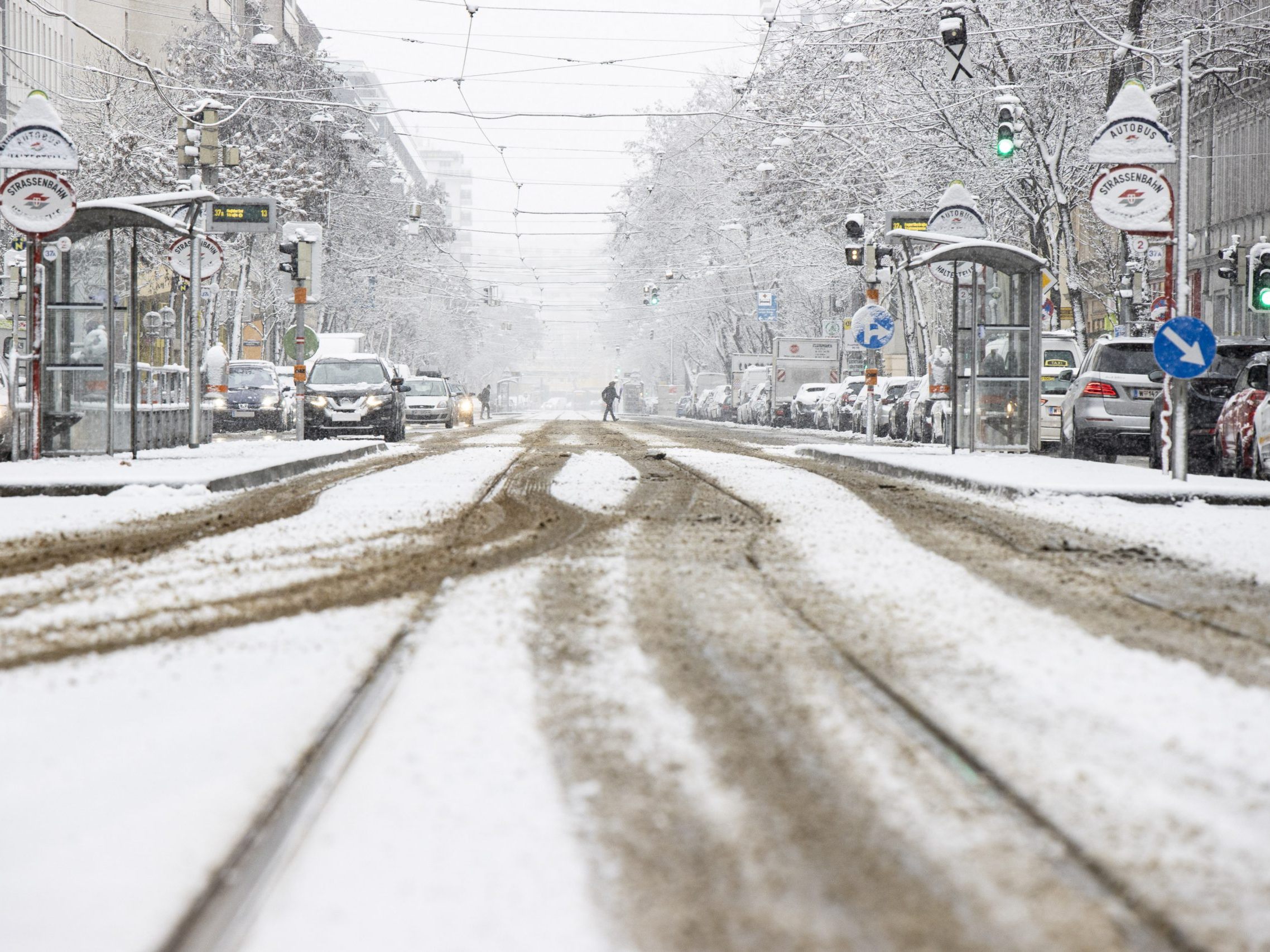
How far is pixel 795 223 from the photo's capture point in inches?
2009

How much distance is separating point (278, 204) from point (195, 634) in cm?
1849

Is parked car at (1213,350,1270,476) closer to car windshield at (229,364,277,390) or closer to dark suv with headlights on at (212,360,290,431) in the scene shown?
dark suv with headlights on at (212,360,290,431)

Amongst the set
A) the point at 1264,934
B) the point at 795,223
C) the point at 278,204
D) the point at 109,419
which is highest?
the point at 795,223

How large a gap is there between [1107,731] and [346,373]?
89.7 feet

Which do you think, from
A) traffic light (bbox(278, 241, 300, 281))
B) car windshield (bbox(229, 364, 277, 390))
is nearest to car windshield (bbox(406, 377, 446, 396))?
car windshield (bbox(229, 364, 277, 390))

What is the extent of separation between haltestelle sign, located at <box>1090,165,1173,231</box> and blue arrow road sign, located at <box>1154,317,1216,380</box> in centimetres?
129

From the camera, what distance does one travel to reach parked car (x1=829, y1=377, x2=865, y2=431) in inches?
1613

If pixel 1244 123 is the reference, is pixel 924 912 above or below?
below

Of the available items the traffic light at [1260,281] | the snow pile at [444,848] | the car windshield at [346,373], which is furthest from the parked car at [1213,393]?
the car windshield at [346,373]

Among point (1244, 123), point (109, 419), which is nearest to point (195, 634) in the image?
point (109, 419)

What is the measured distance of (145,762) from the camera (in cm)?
422

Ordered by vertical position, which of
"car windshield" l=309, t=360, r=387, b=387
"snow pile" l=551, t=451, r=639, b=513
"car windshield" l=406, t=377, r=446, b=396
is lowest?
"snow pile" l=551, t=451, r=639, b=513

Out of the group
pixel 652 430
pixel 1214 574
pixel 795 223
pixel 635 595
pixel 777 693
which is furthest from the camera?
pixel 795 223

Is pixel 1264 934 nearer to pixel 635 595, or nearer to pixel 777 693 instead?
pixel 777 693
